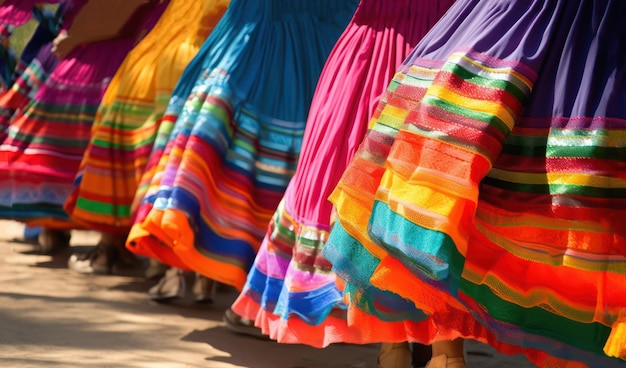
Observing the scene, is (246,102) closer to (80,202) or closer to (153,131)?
(153,131)

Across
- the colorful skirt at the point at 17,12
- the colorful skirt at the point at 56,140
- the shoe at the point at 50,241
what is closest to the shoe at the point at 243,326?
the colorful skirt at the point at 56,140

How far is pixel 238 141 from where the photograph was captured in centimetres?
504

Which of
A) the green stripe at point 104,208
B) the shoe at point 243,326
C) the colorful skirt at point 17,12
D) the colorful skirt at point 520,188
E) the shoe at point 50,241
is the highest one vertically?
the colorful skirt at point 520,188

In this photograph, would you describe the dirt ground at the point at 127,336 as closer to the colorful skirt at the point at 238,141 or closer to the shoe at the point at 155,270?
the shoe at the point at 155,270

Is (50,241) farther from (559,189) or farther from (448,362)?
(559,189)

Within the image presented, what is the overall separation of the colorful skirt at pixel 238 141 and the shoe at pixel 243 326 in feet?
0.63

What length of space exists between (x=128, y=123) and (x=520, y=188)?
310cm

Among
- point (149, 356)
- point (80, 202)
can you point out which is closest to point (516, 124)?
point (149, 356)

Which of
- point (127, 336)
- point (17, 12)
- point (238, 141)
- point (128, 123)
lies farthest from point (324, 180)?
point (17, 12)

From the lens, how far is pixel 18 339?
15.5ft

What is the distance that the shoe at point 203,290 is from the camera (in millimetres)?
5484

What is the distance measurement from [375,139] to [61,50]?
3.61 m

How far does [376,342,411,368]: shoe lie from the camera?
3.98m

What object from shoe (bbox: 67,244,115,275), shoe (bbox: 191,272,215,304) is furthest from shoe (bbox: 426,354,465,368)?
shoe (bbox: 67,244,115,275)
